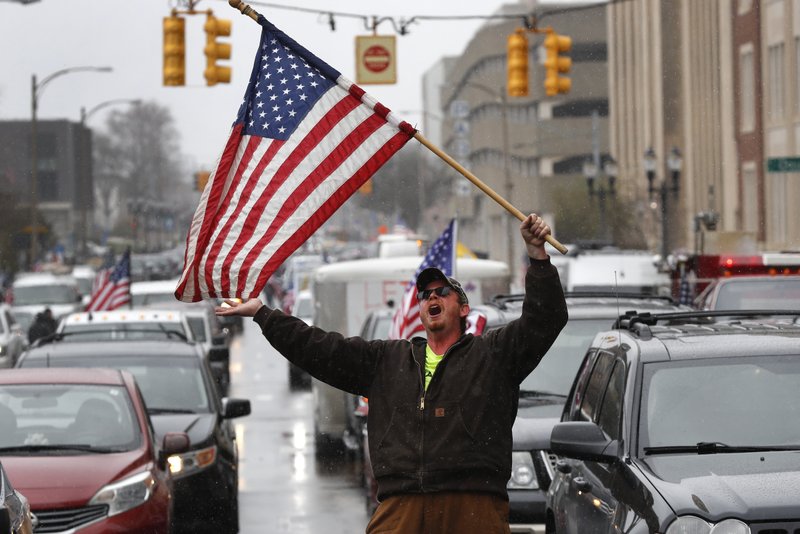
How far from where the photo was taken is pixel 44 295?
41500 mm

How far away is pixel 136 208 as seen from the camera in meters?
110

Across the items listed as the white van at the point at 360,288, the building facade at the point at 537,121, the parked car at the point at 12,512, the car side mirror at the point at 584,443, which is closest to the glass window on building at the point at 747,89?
the white van at the point at 360,288

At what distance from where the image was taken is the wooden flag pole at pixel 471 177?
614 cm

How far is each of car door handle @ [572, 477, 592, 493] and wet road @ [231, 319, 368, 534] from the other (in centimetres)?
576

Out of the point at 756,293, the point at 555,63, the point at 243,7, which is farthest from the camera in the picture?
the point at 555,63

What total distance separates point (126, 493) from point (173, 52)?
1467 cm

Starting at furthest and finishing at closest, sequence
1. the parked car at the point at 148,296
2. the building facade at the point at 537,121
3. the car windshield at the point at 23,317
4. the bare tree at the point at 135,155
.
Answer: the bare tree at the point at 135,155, the building facade at the point at 537,121, the car windshield at the point at 23,317, the parked car at the point at 148,296

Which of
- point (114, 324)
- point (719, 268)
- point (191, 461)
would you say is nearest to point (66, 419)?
point (191, 461)

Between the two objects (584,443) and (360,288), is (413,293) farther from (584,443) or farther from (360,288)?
(360,288)

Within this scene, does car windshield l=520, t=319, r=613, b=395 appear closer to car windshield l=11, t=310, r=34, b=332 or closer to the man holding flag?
the man holding flag

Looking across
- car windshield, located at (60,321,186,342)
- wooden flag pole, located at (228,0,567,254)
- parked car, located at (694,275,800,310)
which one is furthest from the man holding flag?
car windshield, located at (60,321,186,342)

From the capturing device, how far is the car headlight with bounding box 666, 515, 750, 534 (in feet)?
20.0

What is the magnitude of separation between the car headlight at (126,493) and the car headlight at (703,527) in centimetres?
479

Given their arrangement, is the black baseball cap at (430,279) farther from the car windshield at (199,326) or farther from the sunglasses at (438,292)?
the car windshield at (199,326)
